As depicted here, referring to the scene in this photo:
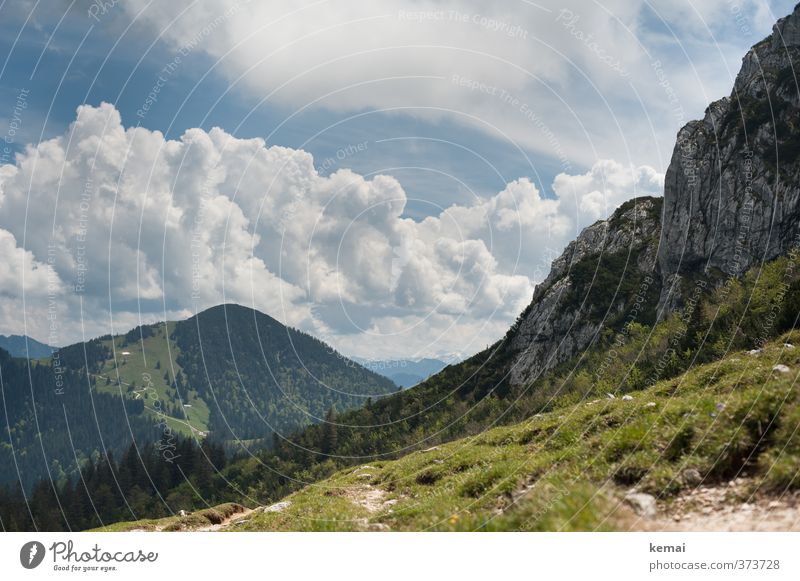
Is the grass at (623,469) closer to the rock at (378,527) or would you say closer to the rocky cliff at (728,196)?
the rock at (378,527)

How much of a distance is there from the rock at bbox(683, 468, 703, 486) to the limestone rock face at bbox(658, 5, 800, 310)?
14800cm

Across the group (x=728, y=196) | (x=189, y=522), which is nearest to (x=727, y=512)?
(x=189, y=522)

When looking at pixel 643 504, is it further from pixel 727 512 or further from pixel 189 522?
pixel 189 522

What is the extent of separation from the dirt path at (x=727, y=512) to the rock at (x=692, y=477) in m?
0.17

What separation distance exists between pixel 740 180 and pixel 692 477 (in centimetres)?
17003

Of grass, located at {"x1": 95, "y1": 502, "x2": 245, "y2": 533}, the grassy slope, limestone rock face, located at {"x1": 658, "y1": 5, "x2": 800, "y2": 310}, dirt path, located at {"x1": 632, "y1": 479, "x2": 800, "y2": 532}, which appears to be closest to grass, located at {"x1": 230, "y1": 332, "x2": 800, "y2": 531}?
the grassy slope

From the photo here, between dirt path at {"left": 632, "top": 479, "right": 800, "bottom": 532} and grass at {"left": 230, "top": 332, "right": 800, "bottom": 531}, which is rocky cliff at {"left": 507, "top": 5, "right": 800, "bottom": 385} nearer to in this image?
grass at {"left": 230, "top": 332, "right": 800, "bottom": 531}

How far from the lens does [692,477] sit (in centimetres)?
1060

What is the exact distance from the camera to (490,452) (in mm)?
22375

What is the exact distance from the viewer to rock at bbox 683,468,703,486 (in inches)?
414

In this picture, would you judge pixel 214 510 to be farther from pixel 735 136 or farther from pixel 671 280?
pixel 735 136

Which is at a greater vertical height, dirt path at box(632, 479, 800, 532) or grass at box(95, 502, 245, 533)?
dirt path at box(632, 479, 800, 532)

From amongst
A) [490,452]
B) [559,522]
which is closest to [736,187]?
[490,452]

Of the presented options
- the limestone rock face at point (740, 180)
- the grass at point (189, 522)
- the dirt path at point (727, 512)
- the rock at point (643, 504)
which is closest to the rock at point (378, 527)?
the rock at point (643, 504)
